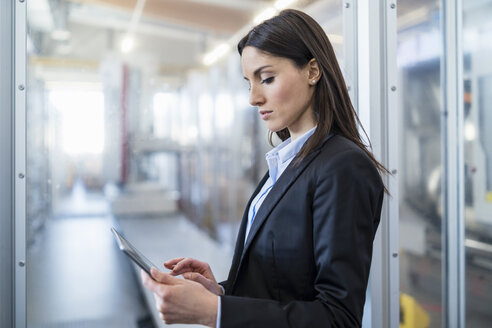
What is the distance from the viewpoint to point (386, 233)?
48.4 inches

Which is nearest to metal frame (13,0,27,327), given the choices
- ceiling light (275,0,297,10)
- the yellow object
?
ceiling light (275,0,297,10)

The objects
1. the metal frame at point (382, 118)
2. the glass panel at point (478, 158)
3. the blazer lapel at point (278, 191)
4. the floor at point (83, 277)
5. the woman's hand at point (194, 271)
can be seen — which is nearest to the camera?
the blazer lapel at point (278, 191)

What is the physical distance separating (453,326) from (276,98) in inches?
49.3

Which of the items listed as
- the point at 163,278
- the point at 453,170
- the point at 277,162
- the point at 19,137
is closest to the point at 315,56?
the point at 277,162

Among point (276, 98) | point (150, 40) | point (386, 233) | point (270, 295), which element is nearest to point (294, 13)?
point (276, 98)

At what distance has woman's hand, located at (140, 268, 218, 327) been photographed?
2.31ft

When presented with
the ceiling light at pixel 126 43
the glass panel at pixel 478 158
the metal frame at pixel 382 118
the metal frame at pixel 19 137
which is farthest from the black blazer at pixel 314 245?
the ceiling light at pixel 126 43

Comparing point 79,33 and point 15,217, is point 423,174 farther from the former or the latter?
point 79,33

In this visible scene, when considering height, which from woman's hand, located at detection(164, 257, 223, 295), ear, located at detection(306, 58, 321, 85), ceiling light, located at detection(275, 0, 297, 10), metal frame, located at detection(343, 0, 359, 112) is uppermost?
ceiling light, located at detection(275, 0, 297, 10)

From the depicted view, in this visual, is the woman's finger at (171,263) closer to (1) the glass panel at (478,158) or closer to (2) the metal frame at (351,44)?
(2) the metal frame at (351,44)

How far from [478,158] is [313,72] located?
1662mm

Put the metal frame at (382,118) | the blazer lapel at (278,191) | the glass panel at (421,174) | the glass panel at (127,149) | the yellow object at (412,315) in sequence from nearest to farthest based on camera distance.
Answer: the blazer lapel at (278,191) → the metal frame at (382,118) → the yellow object at (412,315) → the glass panel at (421,174) → the glass panel at (127,149)

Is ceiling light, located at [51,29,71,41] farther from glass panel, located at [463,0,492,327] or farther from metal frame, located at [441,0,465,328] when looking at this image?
glass panel, located at [463,0,492,327]

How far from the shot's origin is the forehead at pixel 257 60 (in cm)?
87
